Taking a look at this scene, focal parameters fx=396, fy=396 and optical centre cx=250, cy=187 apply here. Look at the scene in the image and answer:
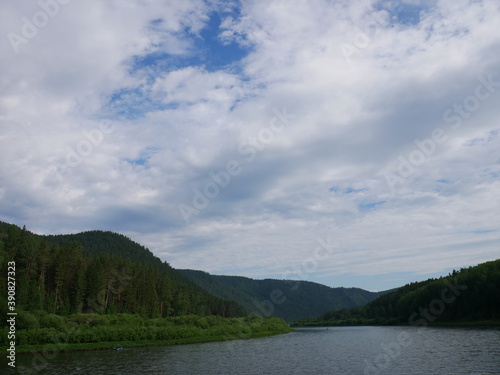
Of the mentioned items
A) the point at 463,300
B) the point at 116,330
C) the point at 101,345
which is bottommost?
the point at 463,300

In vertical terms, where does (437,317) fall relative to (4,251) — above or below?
below

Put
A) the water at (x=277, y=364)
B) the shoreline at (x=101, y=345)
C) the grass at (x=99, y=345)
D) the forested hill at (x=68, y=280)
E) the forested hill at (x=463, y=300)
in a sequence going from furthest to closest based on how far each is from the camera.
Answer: the forested hill at (x=463, y=300) → the forested hill at (x=68, y=280) → the grass at (x=99, y=345) → the shoreline at (x=101, y=345) → the water at (x=277, y=364)

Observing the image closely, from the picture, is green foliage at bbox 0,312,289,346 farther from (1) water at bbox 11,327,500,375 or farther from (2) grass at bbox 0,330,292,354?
(1) water at bbox 11,327,500,375

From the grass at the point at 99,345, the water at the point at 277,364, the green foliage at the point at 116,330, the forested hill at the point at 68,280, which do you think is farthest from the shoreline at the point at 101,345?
the forested hill at the point at 68,280

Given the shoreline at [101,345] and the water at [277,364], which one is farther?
the shoreline at [101,345]

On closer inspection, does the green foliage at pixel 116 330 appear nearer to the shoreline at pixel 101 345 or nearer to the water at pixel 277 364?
the shoreline at pixel 101 345

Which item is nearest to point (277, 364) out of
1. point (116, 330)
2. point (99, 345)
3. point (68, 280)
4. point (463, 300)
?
point (99, 345)

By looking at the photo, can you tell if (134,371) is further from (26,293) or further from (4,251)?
(4,251)

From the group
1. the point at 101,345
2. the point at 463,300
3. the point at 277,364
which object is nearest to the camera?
the point at 277,364

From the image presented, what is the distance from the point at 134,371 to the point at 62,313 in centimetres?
5888

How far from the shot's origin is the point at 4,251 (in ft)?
315

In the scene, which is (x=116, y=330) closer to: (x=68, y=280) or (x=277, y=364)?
(x=68, y=280)

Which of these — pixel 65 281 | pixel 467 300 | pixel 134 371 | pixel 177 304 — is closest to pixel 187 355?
pixel 134 371

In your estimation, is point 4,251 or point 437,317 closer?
point 4,251
